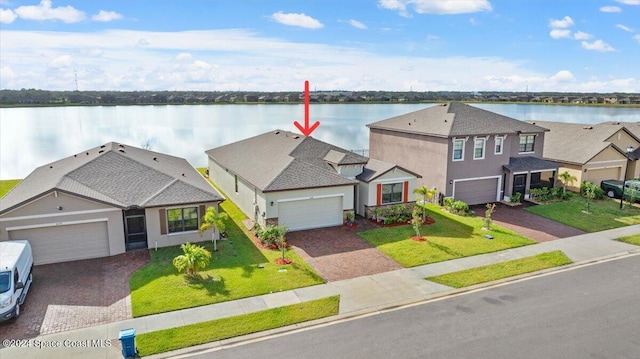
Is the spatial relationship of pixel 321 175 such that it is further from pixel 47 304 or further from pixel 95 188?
pixel 47 304

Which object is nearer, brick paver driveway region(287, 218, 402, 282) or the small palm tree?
the small palm tree

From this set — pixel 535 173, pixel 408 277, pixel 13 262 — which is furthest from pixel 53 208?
pixel 535 173

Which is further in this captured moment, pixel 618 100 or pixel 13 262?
pixel 618 100

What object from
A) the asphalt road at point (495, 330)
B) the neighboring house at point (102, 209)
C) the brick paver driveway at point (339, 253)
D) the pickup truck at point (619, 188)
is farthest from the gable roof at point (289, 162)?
the pickup truck at point (619, 188)

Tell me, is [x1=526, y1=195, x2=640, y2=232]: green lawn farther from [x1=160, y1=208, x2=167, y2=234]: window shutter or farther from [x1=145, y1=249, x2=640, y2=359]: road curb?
[x1=160, y1=208, x2=167, y2=234]: window shutter

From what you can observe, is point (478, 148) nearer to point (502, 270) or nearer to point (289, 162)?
point (502, 270)

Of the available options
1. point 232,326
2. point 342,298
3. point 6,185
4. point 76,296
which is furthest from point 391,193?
point 6,185

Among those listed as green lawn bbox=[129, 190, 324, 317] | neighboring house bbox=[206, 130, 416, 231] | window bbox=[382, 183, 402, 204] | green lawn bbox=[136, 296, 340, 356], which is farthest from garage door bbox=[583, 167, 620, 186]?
green lawn bbox=[136, 296, 340, 356]
